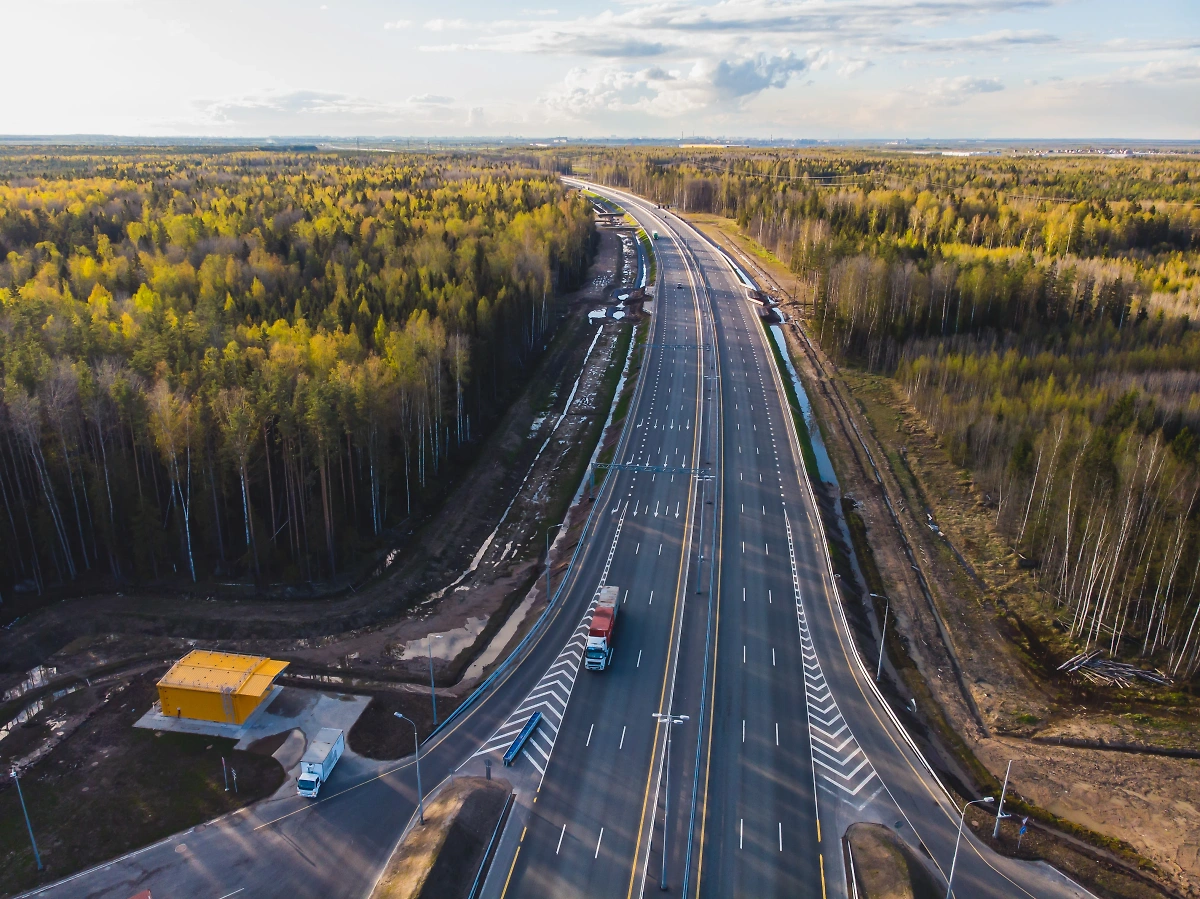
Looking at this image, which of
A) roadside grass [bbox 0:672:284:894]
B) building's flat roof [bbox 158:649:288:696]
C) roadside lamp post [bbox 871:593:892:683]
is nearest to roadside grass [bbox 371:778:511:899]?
roadside grass [bbox 0:672:284:894]

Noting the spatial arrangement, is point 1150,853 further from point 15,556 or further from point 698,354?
point 698,354

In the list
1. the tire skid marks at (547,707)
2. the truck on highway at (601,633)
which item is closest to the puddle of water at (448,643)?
the tire skid marks at (547,707)

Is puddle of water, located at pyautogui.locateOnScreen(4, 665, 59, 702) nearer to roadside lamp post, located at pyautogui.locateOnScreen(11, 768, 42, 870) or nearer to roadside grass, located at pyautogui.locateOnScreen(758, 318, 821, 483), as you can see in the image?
roadside lamp post, located at pyautogui.locateOnScreen(11, 768, 42, 870)

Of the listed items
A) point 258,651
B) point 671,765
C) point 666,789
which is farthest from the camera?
point 258,651

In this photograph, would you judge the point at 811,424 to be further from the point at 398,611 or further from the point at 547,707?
the point at 547,707

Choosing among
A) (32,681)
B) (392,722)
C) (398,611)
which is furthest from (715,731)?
(32,681)
